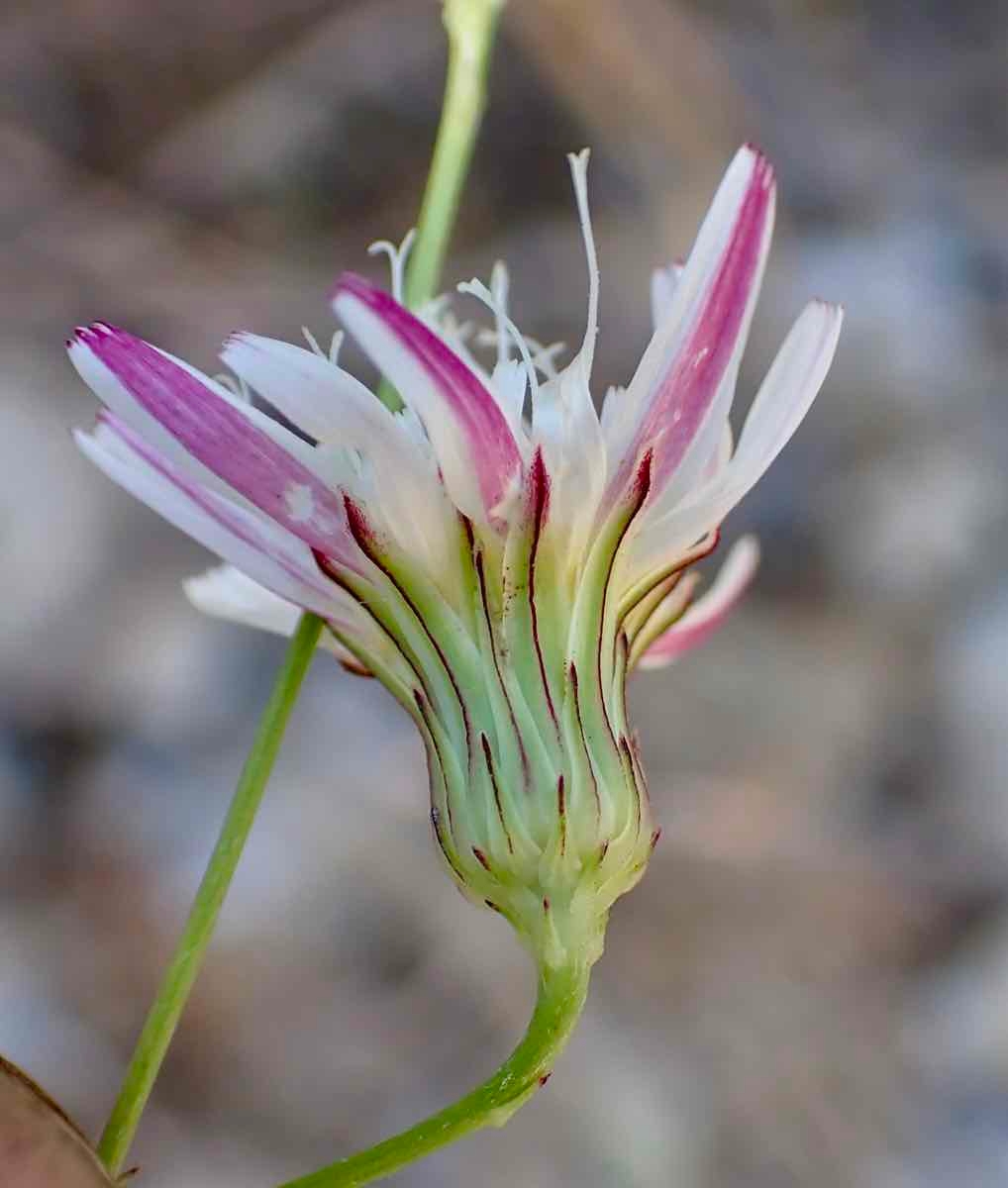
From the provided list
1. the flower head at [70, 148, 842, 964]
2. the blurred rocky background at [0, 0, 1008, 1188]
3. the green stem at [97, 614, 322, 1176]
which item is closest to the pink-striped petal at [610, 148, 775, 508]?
the flower head at [70, 148, 842, 964]

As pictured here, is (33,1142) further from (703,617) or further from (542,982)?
(703,617)

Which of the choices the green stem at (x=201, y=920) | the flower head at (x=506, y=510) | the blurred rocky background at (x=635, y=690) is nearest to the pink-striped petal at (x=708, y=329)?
the flower head at (x=506, y=510)

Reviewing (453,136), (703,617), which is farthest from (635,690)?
(453,136)

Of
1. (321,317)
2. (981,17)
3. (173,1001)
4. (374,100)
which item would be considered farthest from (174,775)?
(981,17)

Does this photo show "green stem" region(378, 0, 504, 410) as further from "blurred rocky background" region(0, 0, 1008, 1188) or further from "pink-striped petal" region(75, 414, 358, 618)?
"blurred rocky background" region(0, 0, 1008, 1188)

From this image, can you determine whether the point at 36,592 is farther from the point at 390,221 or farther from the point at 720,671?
the point at 720,671

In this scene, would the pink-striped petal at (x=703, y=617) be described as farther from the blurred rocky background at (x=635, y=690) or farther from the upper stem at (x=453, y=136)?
the blurred rocky background at (x=635, y=690)

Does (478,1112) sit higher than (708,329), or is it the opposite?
(708,329)
